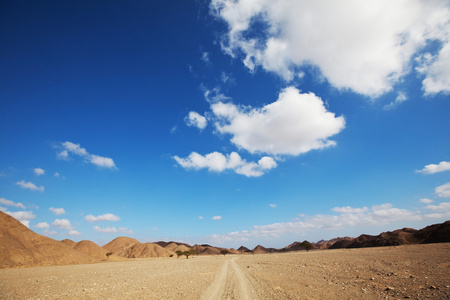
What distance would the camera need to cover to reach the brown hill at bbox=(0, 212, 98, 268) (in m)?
→ 63.4

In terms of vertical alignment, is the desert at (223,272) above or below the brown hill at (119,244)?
below

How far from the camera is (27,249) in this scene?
235ft

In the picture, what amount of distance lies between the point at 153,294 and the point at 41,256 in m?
87.9

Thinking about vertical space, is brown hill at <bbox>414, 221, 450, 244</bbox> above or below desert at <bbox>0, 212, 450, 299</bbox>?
above

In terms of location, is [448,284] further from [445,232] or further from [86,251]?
[86,251]

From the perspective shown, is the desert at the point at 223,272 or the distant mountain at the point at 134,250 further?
the distant mountain at the point at 134,250

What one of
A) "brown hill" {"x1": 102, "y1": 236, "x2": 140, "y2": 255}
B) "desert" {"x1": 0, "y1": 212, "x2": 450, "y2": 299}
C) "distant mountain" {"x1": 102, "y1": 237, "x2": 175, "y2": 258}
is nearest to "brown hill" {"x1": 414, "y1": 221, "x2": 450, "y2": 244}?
"desert" {"x1": 0, "y1": 212, "x2": 450, "y2": 299}

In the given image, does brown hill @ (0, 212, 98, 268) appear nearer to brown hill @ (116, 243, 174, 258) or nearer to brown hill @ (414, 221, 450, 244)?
brown hill @ (116, 243, 174, 258)

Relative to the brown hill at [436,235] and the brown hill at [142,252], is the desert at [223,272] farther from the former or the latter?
the brown hill at [142,252]

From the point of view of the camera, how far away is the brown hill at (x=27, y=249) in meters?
63.4

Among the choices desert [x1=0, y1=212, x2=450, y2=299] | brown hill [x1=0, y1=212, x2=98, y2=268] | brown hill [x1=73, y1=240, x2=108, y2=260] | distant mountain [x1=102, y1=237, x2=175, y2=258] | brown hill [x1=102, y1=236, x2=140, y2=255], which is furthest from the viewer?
brown hill [x1=102, y1=236, x2=140, y2=255]

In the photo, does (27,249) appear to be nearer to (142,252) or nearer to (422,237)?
(142,252)

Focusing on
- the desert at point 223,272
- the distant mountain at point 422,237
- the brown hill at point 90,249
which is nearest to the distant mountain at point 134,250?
the desert at point 223,272

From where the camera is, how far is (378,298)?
11203 mm
